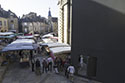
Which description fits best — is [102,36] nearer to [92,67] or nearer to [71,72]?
[92,67]

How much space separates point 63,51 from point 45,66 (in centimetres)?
230

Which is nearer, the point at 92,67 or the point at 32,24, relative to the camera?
the point at 92,67

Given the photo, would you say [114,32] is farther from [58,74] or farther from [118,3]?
[58,74]

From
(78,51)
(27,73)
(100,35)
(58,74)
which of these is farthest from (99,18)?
(27,73)

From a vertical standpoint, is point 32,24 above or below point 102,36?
above

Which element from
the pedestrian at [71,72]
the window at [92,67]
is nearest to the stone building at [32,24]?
the window at [92,67]

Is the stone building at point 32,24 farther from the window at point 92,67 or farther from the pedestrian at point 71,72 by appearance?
the pedestrian at point 71,72

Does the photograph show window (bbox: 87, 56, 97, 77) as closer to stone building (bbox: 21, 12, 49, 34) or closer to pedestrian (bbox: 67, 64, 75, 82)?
pedestrian (bbox: 67, 64, 75, 82)

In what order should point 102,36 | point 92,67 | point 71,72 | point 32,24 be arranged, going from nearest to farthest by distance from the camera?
point 102,36 < point 71,72 < point 92,67 < point 32,24

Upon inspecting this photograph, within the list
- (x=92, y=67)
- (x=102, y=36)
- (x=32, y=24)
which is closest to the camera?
(x=102, y=36)

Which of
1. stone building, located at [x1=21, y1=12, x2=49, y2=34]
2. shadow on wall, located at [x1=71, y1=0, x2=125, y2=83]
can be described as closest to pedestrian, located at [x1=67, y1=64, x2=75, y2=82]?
shadow on wall, located at [x1=71, y1=0, x2=125, y2=83]

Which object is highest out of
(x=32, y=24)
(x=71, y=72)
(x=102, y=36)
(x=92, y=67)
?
(x=32, y=24)

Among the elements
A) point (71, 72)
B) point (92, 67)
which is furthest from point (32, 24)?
point (71, 72)

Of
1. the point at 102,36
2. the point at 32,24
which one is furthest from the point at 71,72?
the point at 32,24
